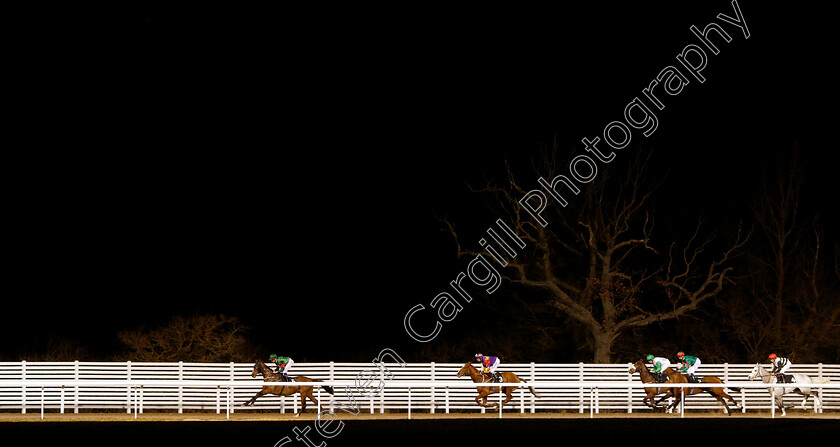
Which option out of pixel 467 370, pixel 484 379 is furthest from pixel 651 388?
pixel 467 370

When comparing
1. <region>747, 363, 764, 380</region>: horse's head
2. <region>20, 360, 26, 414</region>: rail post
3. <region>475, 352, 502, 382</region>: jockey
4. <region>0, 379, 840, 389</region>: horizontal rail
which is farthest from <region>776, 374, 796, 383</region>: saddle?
<region>20, 360, 26, 414</region>: rail post

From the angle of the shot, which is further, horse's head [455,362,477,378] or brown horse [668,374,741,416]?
brown horse [668,374,741,416]

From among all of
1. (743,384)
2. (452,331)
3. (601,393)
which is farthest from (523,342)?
(743,384)

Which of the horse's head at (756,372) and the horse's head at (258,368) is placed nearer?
the horse's head at (258,368)

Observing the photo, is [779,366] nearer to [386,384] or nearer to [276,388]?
[386,384]

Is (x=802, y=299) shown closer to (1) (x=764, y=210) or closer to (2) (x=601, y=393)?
(1) (x=764, y=210)

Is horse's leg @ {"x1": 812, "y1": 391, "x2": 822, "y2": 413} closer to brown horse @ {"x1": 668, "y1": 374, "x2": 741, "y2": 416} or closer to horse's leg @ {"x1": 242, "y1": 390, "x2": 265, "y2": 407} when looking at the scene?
brown horse @ {"x1": 668, "y1": 374, "x2": 741, "y2": 416}

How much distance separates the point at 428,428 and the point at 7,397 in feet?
27.1

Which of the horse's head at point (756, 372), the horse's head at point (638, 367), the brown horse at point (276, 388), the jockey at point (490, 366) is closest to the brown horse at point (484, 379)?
the jockey at point (490, 366)

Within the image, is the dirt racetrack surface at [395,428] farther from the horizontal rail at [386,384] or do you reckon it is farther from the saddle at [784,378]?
the saddle at [784,378]

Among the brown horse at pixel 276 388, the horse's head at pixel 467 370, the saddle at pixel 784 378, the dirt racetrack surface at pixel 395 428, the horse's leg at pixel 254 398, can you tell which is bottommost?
the dirt racetrack surface at pixel 395 428

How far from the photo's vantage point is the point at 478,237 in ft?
118

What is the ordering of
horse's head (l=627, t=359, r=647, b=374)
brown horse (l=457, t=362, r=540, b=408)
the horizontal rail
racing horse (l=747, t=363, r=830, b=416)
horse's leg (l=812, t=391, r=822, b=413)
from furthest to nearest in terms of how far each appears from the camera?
1. horse's leg (l=812, t=391, r=822, b=413)
2. racing horse (l=747, t=363, r=830, b=416)
3. horse's head (l=627, t=359, r=647, b=374)
4. brown horse (l=457, t=362, r=540, b=408)
5. the horizontal rail

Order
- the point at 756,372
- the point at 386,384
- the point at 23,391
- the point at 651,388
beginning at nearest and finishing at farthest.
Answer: the point at 386,384
the point at 23,391
the point at 651,388
the point at 756,372
